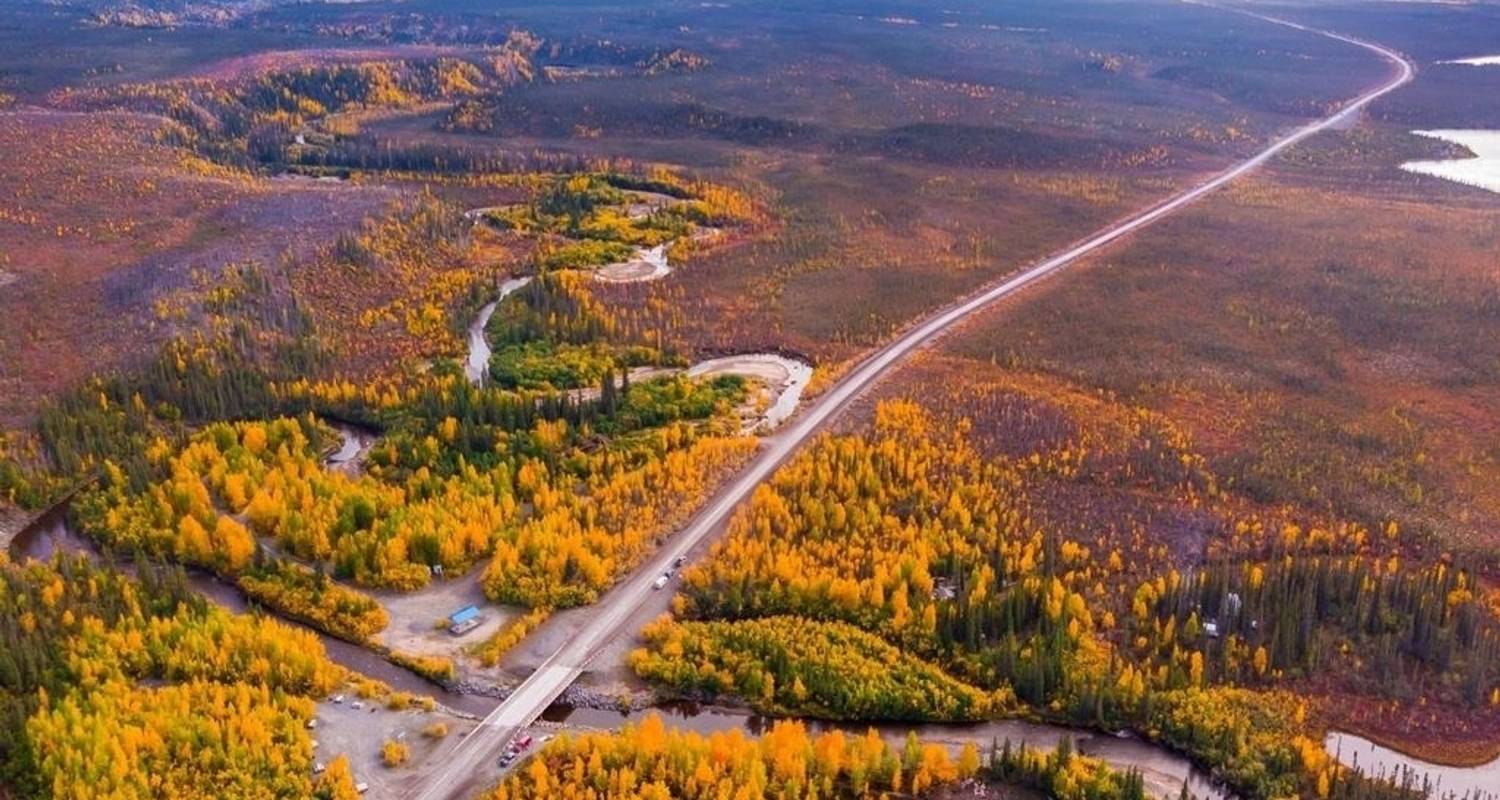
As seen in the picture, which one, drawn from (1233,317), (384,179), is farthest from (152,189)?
(1233,317)

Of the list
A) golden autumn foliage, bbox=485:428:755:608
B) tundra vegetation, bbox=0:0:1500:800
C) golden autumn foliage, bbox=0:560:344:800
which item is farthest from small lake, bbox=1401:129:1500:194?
golden autumn foliage, bbox=0:560:344:800

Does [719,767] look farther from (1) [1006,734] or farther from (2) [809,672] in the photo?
(1) [1006,734]

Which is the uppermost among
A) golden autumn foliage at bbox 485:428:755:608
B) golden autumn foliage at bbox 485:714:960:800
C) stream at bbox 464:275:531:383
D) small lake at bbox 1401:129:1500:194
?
small lake at bbox 1401:129:1500:194

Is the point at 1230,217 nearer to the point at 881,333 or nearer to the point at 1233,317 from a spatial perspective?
the point at 1233,317

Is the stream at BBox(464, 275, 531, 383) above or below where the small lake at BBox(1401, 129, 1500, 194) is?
below

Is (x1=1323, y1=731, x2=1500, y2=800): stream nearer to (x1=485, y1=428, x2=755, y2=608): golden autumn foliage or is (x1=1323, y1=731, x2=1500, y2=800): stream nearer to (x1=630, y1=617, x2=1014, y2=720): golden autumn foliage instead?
(x1=630, y1=617, x2=1014, y2=720): golden autumn foliage

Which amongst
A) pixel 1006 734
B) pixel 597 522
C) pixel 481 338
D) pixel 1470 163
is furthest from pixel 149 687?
pixel 1470 163
